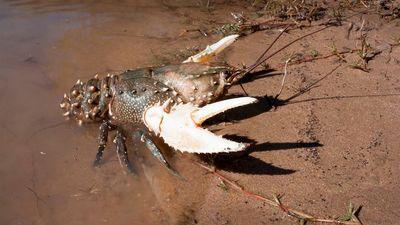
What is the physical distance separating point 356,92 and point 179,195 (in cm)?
215

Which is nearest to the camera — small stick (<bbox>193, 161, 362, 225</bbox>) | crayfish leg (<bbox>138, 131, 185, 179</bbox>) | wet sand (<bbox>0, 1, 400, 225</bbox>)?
small stick (<bbox>193, 161, 362, 225</bbox>)

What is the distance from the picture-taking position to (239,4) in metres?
6.62

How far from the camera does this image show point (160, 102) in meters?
4.17

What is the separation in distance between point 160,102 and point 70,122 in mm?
1148

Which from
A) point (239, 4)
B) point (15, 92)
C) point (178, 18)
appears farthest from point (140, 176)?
point (239, 4)

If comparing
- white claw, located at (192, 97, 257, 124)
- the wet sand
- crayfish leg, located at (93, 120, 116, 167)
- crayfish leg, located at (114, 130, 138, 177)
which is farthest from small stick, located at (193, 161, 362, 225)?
crayfish leg, located at (93, 120, 116, 167)

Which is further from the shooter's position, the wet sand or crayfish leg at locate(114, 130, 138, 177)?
crayfish leg at locate(114, 130, 138, 177)

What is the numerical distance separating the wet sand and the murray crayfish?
0.63ft

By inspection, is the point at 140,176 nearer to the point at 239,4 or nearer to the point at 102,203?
the point at 102,203

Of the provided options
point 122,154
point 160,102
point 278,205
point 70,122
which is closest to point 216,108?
point 160,102

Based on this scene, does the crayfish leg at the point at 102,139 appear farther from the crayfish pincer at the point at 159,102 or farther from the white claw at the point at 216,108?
the white claw at the point at 216,108

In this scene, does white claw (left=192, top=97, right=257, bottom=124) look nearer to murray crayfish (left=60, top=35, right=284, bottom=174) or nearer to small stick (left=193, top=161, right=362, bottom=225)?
murray crayfish (left=60, top=35, right=284, bottom=174)

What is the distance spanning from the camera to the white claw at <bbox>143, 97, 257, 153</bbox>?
3440 mm

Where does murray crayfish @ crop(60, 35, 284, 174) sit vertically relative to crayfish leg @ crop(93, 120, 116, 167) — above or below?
above
